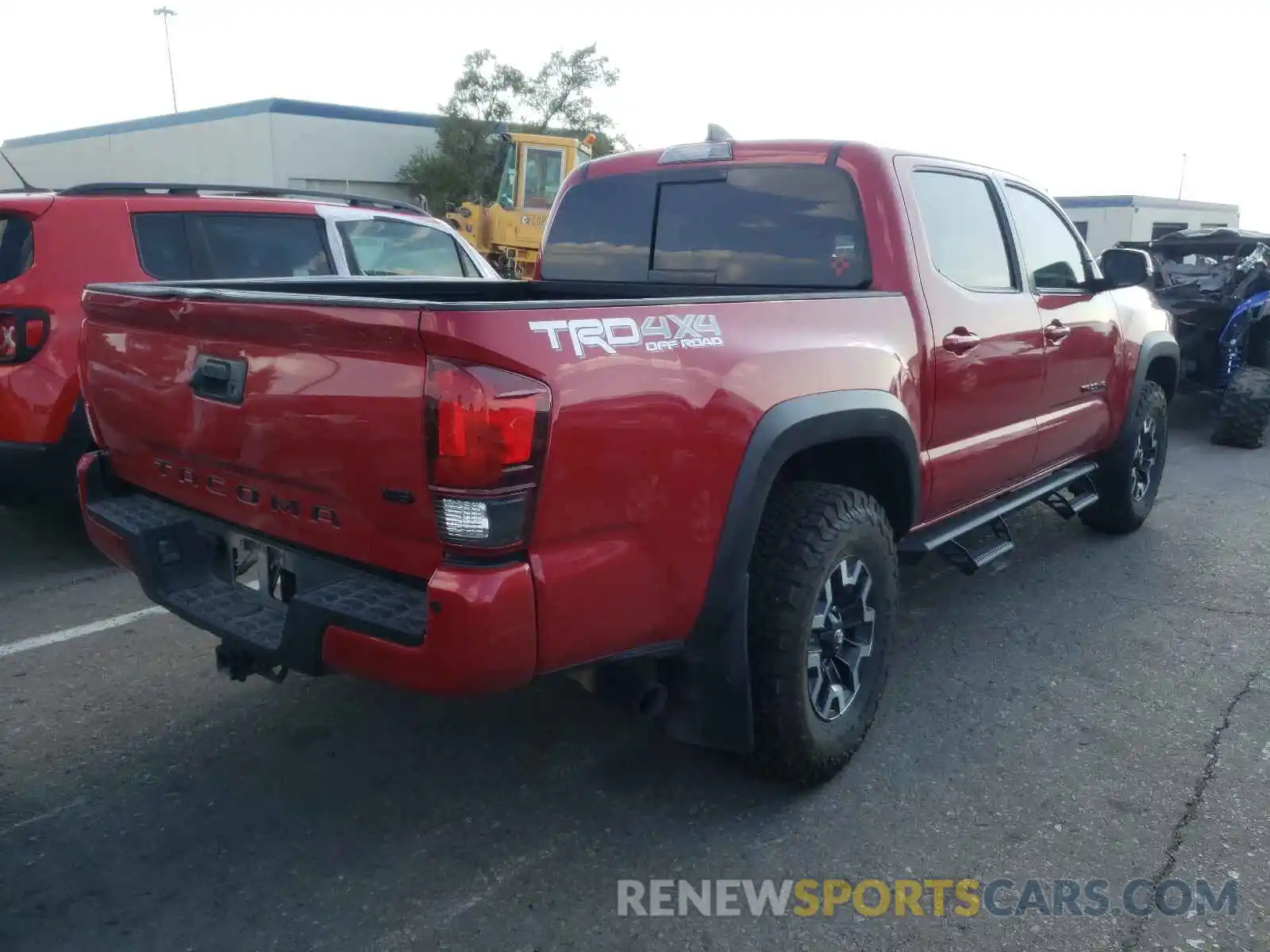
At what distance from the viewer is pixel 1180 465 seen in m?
8.09

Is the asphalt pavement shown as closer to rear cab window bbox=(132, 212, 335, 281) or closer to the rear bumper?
the rear bumper

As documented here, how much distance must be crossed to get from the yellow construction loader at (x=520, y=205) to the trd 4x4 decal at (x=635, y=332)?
15.2m

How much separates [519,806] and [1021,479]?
271 cm

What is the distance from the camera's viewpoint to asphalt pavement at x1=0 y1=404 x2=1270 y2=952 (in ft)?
8.30

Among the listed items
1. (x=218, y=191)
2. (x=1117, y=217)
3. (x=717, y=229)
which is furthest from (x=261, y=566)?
(x=1117, y=217)

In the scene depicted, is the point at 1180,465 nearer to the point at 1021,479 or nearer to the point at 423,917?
the point at 1021,479

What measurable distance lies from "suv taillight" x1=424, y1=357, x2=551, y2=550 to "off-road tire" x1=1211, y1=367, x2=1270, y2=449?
8.36 metres

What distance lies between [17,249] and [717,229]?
3.35 metres

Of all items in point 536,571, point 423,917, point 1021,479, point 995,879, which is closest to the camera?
point 536,571

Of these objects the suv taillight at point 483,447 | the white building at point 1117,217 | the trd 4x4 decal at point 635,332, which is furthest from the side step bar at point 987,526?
the white building at point 1117,217

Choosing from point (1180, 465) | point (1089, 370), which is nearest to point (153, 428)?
point (1089, 370)

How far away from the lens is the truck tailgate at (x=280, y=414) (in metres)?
2.24

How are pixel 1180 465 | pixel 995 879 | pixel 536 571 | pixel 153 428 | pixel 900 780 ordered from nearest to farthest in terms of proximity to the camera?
pixel 536 571 < pixel 995 879 < pixel 153 428 < pixel 900 780 < pixel 1180 465

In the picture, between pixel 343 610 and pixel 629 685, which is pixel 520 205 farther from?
pixel 343 610
